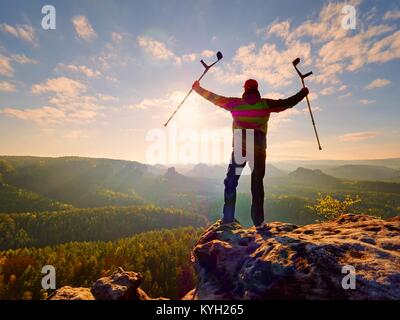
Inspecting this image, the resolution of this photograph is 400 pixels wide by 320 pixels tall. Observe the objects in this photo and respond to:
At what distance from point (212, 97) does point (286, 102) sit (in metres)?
3.12

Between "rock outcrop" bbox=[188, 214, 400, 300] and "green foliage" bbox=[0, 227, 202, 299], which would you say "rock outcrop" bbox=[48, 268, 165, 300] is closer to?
"rock outcrop" bbox=[188, 214, 400, 300]

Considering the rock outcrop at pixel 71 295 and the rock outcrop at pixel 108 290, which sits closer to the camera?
the rock outcrop at pixel 71 295

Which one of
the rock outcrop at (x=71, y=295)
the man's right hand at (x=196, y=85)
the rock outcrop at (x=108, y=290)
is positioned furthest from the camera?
the man's right hand at (x=196, y=85)

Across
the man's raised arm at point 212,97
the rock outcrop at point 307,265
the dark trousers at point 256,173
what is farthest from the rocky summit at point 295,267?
the man's raised arm at point 212,97

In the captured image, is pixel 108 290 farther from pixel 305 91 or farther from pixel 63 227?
pixel 63 227

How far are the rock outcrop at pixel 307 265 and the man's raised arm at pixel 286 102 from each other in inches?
194

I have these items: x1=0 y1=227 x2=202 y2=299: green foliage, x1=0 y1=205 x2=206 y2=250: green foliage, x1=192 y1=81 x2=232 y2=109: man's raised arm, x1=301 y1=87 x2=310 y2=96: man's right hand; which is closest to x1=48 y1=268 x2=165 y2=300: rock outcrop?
→ x1=192 y1=81 x2=232 y2=109: man's raised arm

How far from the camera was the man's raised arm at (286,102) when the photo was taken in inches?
428

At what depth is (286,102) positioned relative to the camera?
11.0 meters

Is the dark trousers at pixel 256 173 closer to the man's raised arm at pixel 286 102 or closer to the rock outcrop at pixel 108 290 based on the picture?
the man's raised arm at pixel 286 102

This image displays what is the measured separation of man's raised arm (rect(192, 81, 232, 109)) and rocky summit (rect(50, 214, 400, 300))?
17.4 feet

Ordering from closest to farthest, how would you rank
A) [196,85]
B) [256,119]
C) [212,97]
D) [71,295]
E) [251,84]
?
[71,295] → [251,84] → [256,119] → [212,97] → [196,85]

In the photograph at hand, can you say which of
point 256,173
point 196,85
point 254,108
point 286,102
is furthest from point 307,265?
point 196,85
